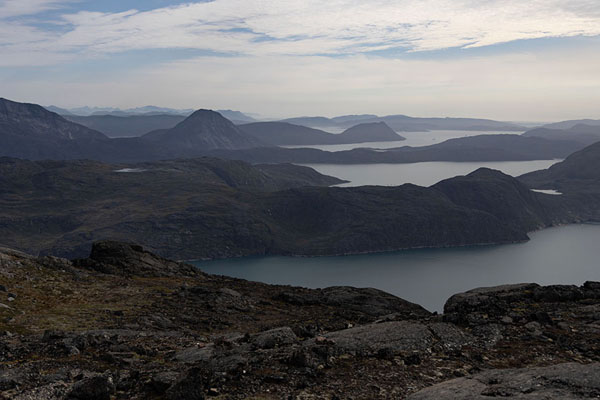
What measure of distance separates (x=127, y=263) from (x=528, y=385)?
144 feet

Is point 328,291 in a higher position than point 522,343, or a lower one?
lower

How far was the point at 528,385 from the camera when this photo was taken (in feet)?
54.4

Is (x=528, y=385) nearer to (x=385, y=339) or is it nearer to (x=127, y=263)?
(x=385, y=339)

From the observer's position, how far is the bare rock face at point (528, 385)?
15664mm

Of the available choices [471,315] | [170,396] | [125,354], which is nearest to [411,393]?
[170,396]

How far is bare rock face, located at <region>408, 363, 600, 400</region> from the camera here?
51.4 feet

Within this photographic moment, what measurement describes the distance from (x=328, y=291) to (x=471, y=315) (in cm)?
2422

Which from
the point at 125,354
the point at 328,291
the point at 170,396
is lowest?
the point at 328,291

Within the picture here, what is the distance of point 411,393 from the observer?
17.8 meters

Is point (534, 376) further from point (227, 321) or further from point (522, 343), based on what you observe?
point (227, 321)

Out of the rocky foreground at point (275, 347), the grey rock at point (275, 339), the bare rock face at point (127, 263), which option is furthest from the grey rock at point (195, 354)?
the bare rock face at point (127, 263)

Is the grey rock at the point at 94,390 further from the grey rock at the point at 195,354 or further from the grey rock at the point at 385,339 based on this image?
the grey rock at the point at 385,339

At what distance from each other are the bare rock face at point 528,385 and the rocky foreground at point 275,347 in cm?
6

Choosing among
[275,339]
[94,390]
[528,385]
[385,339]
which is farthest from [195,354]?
[528,385]
